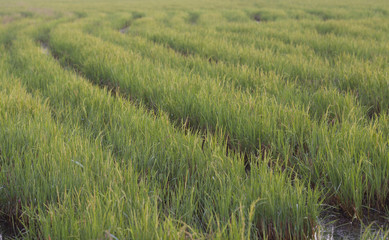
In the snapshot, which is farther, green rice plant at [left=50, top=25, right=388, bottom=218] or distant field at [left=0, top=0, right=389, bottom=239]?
green rice plant at [left=50, top=25, right=388, bottom=218]

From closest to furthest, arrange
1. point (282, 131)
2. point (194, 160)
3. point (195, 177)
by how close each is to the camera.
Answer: point (195, 177)
point (194, 160)
point (282, 131)

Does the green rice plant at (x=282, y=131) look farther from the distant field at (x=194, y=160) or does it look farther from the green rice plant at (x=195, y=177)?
the green rice plant at (x=195, y=177)

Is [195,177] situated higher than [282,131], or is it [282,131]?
[282,131]

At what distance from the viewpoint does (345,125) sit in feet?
6.03

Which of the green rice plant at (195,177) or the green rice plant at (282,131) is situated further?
the green rice plant at (282,131)

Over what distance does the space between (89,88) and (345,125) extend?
205 centimetres

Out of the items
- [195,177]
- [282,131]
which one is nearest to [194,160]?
[195,177]

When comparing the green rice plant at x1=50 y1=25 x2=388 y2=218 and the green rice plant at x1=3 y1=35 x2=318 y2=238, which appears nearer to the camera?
the green rice plant at x1=3 y1=35 x2=318 y2=238

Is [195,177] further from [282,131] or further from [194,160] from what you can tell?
[282,131]

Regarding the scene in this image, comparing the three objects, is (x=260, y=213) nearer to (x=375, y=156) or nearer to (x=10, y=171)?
(x=375, y=156)

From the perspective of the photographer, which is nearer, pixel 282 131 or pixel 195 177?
pixel 195 177

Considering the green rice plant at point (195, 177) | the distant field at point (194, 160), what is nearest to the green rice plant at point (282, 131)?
the distant field at point (194, 160)

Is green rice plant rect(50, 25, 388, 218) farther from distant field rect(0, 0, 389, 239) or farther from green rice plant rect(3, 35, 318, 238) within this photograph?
green rice plant rect(3, 35, 318, 238)

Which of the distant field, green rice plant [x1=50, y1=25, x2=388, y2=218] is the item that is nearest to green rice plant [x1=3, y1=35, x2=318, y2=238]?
the distant field
